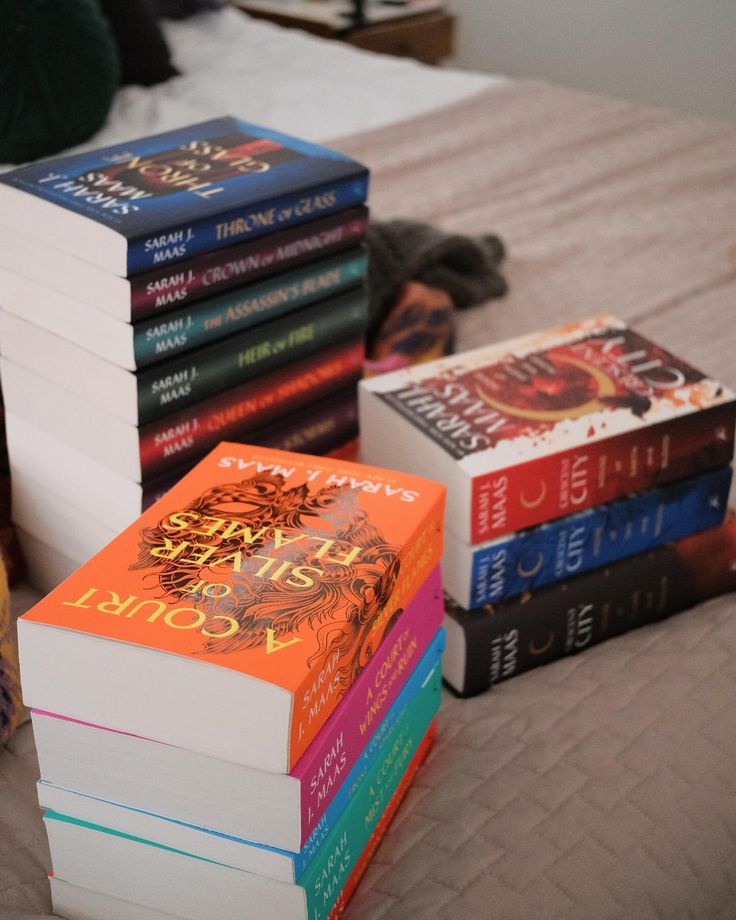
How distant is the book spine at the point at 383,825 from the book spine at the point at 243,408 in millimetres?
274

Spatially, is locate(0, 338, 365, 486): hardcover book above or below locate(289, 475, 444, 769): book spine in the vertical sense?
below

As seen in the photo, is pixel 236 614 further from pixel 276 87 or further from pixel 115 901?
pixel 276 87

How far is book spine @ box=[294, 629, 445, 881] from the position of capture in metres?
0.53

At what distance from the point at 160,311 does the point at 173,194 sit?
88 millimetres

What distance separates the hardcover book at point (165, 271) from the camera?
0.71m

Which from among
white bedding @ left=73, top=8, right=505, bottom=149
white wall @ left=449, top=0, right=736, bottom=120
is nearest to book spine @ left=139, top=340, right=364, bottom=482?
white bedding @ left=73, top=8, right=505, bottom=149

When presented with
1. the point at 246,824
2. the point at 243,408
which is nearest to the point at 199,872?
the point at 246,824

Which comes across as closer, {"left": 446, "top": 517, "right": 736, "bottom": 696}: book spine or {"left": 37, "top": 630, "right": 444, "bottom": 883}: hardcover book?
{"left": 37, "top": 630, "right": 444, "bottom": 883}: hardcover book

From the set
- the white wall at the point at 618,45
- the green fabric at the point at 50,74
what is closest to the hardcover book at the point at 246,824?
the green fabric at the point at 50,74

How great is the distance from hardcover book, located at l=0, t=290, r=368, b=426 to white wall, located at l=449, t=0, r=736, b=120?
105 inches

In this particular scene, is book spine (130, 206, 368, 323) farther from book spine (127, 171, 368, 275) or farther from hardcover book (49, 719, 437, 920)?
hardcover book (49, 719, 437, 920)

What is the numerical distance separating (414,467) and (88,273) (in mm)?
272

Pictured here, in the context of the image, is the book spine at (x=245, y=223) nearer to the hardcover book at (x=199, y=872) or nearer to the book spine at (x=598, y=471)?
the book spine at (x=598, y=471)

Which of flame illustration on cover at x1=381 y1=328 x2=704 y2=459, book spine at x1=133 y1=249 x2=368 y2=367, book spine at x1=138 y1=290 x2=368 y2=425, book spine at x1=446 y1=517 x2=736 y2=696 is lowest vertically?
book spine at x1=446 y1=517 x2=736 y2=696
